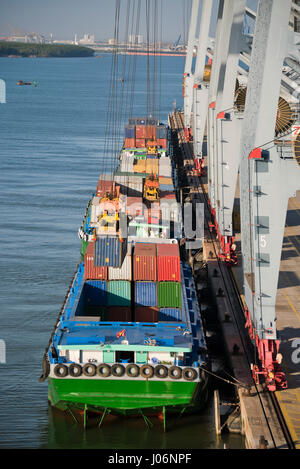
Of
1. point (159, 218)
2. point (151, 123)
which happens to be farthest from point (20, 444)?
point (151, 123)

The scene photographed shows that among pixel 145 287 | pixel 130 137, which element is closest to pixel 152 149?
pixel 130 137

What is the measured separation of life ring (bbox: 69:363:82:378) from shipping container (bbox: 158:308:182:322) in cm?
642

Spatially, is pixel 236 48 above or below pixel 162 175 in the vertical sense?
above

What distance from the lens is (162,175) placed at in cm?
5619

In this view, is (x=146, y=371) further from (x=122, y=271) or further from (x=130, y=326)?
(x=122, y=271)

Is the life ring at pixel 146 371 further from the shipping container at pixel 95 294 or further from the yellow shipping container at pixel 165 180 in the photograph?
the yellow shipping container at pixel 165 180

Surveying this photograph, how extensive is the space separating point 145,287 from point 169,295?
122 centimetres

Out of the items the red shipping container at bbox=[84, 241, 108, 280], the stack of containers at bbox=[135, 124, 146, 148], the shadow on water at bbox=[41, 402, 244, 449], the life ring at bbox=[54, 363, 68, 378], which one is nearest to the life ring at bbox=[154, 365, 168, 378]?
the shadow on water at bbox=[41, 402, 244, 449]

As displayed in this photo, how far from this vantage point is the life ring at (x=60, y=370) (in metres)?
25.9

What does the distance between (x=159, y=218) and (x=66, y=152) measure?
5797 cm

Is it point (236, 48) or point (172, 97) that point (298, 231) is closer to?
point (236, 48)

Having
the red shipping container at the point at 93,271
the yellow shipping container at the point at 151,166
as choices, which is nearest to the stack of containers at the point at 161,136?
the yellow shipping container at the point at 151,166

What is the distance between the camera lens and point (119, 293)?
32.1 m

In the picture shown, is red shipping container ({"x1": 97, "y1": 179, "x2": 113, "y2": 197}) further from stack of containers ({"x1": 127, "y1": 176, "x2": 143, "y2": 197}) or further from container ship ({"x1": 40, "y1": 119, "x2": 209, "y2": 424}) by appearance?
container ship ({"x1": 40, "y1": 119, "x2": 209, "y2": 424})
